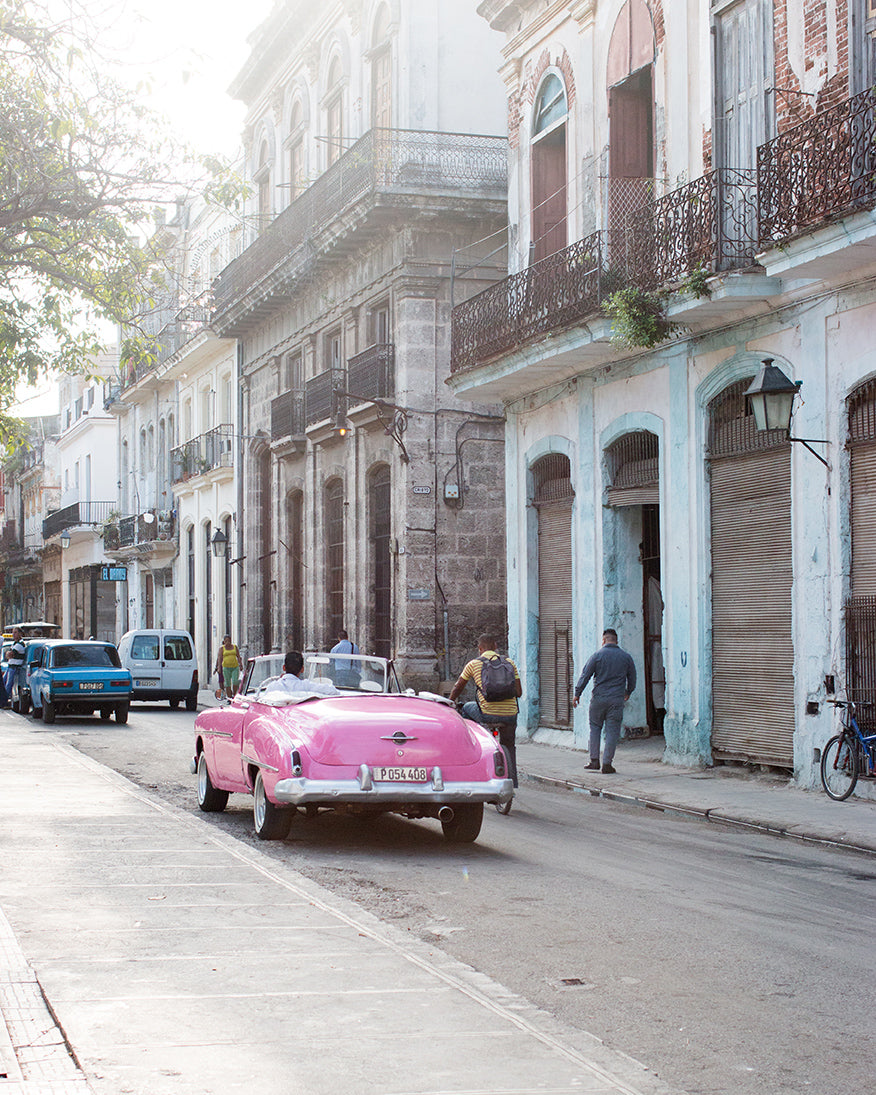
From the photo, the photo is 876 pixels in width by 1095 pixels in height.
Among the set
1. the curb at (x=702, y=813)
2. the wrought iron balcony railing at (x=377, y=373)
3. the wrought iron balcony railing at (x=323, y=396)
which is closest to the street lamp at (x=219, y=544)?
the wrought iron balcony railing at (x=323, y=396)

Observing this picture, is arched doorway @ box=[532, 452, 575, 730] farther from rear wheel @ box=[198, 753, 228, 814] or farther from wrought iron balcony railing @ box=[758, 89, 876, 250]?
rear wheel @ box=[198, 753, 228, 814]

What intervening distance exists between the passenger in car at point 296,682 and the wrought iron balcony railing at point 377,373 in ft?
47.3

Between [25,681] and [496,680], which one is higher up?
[496,680]

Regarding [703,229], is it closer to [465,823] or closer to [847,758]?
[847,758]

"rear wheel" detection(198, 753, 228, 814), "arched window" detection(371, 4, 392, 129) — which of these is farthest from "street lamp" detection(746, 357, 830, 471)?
"arched window" detection(371, 4, 392, 129)

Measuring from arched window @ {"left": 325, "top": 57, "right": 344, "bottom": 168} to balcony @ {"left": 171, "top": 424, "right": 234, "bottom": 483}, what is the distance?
356 inches

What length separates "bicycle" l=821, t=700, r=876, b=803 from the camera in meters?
13.5

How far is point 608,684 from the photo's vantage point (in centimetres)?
1691

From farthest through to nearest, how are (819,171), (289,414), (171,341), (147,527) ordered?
(147,527) < (171,341) < (289,414) < (819,171)

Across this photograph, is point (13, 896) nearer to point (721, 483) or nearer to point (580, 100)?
point (721, 483)

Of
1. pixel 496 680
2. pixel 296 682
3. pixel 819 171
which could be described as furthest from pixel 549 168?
pixel 296 682

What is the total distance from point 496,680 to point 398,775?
3.66 metres

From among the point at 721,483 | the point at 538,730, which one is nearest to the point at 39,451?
the point at 538,730

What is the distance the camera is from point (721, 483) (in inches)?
658
